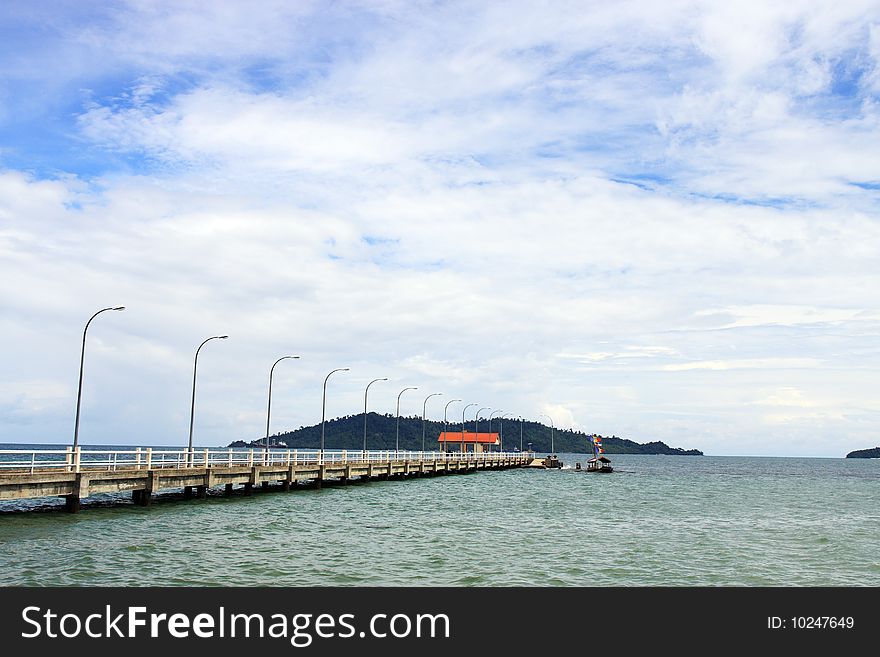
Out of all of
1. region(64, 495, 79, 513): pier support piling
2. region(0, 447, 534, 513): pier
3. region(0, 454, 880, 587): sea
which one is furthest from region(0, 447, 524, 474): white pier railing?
region(0, 454, 880, 587): sea

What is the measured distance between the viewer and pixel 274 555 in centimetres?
2666

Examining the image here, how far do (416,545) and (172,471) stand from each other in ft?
57.5

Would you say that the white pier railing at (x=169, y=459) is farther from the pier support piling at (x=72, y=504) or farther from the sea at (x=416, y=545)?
the sea at (x=416, y=545)

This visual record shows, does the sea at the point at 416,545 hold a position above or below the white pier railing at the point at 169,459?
below

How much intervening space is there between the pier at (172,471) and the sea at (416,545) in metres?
1.12

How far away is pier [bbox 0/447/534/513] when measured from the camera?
32812 mm

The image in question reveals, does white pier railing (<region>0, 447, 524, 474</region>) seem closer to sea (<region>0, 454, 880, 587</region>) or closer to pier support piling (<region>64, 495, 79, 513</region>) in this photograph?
pier support piling (<region>64, 495, 79, 513</region>)

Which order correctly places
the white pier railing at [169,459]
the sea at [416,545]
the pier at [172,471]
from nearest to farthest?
1. the sea at [416,545]
2. the pier at [172,471]
3. the white pier railing at [169,459]

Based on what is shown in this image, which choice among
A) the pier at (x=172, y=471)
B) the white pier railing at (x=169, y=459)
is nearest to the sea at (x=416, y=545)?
the pier at (x=172, y=471)

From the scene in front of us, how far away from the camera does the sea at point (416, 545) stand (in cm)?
2319
